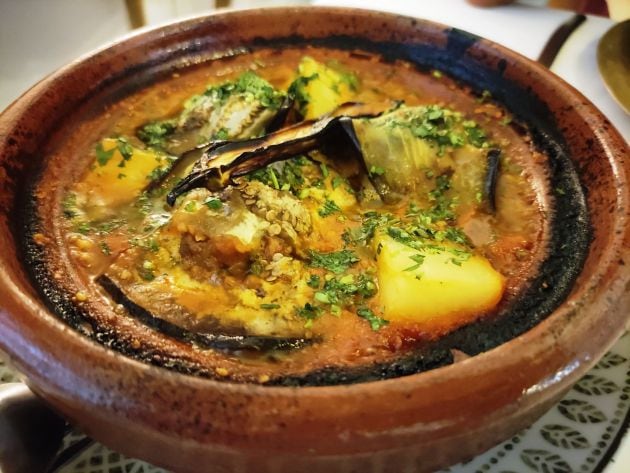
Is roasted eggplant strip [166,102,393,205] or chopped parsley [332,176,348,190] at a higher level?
roasted eggplant strip [166,102,393,205]

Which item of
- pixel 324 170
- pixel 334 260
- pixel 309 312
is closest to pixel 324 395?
pixel 309 312

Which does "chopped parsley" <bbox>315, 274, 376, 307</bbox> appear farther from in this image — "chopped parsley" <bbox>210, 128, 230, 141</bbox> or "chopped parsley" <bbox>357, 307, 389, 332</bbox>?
"chopped parsley" <bbox>210, 128, 230, 141</bbox>

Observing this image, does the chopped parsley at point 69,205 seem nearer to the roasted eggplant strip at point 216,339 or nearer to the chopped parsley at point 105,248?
the chopped parsley at point 105,248

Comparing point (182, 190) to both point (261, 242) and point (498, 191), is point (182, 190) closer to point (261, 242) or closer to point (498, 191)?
point (261, 242)

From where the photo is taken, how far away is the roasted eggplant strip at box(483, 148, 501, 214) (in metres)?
1.46

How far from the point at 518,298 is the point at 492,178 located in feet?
1.13

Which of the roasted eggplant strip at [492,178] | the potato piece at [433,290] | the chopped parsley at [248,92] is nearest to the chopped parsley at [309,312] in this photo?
the potato piece at [433,290]

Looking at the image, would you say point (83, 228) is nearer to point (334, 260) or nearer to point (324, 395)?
point (334, 260)

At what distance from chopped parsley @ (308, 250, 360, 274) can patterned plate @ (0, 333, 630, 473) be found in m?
0.45

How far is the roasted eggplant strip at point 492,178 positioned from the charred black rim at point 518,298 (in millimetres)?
127

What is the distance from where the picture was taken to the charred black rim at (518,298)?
1133 millimetres

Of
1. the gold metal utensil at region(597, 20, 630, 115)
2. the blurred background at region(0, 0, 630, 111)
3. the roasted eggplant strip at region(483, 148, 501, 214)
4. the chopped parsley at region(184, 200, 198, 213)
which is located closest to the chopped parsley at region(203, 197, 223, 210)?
the chopped parsley at region(184, 200, 198, 213)

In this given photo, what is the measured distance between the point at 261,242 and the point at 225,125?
458 mm

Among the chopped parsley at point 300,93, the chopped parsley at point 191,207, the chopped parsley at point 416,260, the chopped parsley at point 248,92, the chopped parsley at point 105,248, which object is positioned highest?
the chopped parsley at point 248,92
